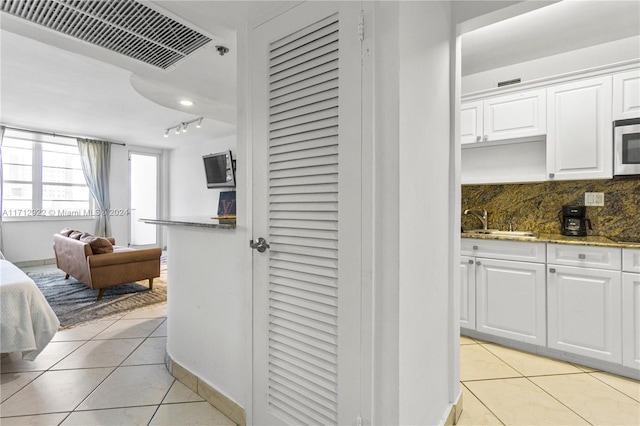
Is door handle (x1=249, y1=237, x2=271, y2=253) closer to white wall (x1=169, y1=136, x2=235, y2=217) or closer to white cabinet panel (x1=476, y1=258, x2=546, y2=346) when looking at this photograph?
white cabinet panel (x1=476, y1=258, x2=546, y2=346)

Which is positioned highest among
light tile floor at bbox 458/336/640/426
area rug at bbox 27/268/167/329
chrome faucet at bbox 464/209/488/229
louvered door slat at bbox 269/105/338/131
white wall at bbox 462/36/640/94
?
white wall at bbox 462/36/640/94

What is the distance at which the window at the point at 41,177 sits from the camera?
5688 millimetres

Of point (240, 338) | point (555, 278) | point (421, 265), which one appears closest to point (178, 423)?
point (240, 338)

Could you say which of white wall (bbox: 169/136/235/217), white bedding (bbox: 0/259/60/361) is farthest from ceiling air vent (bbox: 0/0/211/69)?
white wall (bbox: 169/136/235/217)

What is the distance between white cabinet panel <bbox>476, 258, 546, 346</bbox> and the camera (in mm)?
2436

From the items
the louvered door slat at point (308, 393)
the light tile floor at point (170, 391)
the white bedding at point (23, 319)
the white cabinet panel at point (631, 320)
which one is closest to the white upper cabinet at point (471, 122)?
the white cabinet panel at point (631, 320)

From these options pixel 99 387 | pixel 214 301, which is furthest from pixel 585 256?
pixel 99 387

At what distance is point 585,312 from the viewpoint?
2250 millimetres

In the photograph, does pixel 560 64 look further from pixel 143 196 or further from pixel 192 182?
pixel 143 196

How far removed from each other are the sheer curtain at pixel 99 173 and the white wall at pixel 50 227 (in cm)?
13

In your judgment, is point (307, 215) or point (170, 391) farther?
point (170, 391)

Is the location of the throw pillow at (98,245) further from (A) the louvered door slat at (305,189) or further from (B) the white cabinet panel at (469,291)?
(B) the white cabinet panel at (469,291)

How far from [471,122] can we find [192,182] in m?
6.16

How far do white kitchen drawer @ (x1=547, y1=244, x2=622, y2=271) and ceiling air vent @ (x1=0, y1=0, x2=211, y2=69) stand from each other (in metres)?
2.80
